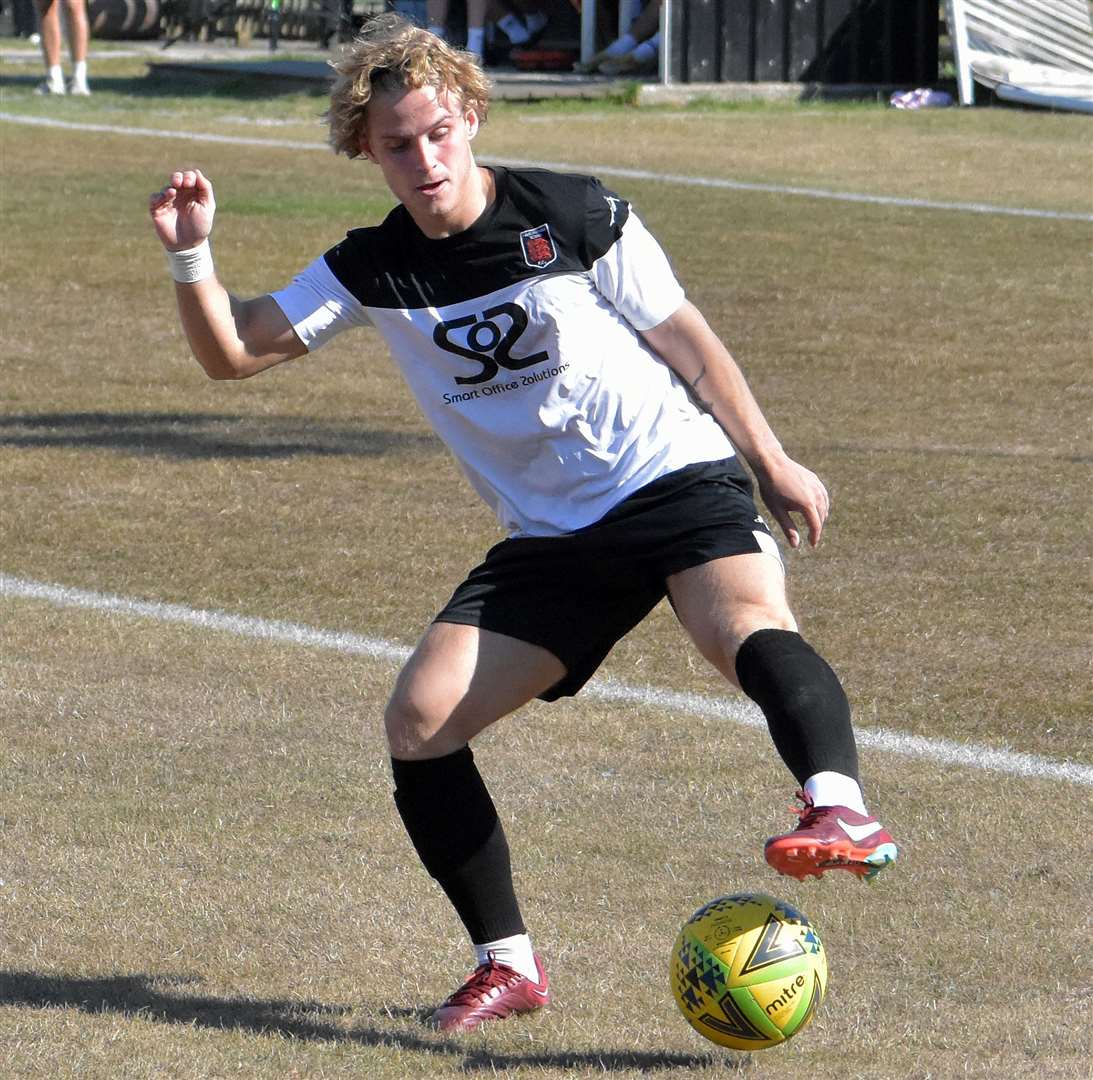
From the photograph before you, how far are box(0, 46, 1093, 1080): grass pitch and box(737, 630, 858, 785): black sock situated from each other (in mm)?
665

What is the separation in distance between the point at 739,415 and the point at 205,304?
1.13 metres

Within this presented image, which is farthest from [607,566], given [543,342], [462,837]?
Result: [462,837]

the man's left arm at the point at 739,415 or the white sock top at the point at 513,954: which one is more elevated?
the man's left arm at the point at 739,415

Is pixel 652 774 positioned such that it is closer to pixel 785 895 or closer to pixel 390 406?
pixel 785 895

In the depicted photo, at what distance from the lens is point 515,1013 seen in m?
4.04

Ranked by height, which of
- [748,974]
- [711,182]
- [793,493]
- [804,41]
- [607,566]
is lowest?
[711,182]

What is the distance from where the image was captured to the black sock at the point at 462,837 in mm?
4008

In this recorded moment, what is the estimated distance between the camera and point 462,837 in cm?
403

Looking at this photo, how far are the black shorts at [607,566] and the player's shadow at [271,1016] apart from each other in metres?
0.73

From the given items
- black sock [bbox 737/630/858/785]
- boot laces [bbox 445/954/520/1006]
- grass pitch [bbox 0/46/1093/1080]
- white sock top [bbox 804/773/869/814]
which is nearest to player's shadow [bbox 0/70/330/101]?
grass pitch [bbox 0/46/1093/1080]

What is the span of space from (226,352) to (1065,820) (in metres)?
2.43

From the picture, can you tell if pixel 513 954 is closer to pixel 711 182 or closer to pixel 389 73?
pixel 389 73

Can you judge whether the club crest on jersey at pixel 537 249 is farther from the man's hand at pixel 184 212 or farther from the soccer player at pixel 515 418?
the man's hand at pixel 184 212

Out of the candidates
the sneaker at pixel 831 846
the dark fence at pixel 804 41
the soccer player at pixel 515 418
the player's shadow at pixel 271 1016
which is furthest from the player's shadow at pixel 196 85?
the sneaker at pixel 831 846
